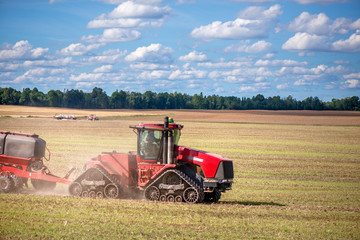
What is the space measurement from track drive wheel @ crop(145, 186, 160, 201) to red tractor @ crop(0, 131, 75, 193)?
3.04 meters

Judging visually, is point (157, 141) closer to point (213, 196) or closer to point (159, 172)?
point (159, 172)

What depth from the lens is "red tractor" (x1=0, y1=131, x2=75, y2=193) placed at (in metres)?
16.0

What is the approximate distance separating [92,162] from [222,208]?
482cm

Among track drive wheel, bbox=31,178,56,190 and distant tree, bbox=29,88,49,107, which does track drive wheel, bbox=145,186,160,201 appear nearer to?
track drive wheel, bbox=31,178,56,190

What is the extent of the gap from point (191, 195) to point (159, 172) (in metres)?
1.29

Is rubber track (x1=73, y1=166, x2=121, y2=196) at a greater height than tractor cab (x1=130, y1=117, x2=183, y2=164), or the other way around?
tractor cab (x1=130, y1=117, x2=183, y2=164)

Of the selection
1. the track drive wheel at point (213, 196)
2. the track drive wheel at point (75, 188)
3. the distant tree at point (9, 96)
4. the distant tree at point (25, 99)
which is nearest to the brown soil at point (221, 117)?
the distant tree at point (9, 96)

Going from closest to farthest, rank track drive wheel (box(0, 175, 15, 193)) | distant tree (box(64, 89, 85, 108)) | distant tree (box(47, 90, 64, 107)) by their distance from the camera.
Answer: track drive wheel (box(0, 175, 15, 193)), distant tree (box(47, 90, 64, 107)), distant tree (box(64, 89, 85, 108))

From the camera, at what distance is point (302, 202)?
645 inches

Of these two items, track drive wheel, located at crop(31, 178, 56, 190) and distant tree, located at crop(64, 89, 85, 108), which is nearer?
track drive wheel, located at crop(31, 178, 56, 190)

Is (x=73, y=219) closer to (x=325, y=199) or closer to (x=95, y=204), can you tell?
(x=95, y=204)

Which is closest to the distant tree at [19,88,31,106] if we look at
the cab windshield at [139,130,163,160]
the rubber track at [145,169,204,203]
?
the cab windshield at [139,130,163,160]

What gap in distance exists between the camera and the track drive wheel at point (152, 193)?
15.1 m

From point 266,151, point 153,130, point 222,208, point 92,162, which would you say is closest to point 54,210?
point 92,162
